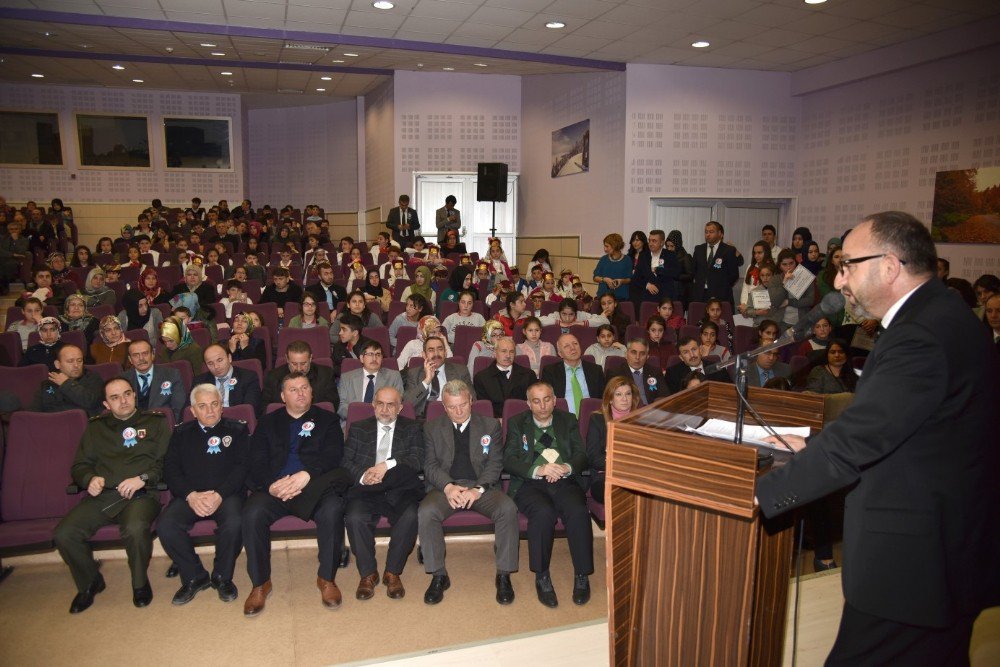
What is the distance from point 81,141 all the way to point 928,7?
Result: 616 inches

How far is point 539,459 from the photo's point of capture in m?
3.80

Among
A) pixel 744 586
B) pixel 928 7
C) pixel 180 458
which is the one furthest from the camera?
pixel 928 7

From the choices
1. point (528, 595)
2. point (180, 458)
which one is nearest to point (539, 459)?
point (528, 595)

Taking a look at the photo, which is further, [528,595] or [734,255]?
[734,255]

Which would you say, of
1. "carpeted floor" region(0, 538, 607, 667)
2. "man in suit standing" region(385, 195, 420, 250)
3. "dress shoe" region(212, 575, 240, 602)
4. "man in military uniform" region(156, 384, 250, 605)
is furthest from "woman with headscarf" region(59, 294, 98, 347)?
"man in suit standing" region(385, 195, 420, 250)

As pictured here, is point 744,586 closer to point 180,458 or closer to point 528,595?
point 528,595

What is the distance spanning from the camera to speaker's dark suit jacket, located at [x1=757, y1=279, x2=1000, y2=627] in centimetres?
137

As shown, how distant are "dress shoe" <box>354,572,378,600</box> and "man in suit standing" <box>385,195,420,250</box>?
8156mm

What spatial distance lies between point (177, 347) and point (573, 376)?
10.5 ft

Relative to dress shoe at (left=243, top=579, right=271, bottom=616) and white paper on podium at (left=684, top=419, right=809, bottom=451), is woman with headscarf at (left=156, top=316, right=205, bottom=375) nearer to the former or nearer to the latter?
dress shoe at (left=243, top=579, right=271, bottom=616)

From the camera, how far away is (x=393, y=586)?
11.5ft

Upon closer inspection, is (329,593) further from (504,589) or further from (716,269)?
(716,269)

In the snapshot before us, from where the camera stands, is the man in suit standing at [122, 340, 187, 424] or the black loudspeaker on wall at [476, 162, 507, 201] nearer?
the man in suit standing at [122, 340, 187, 424]

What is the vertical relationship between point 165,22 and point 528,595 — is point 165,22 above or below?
above
